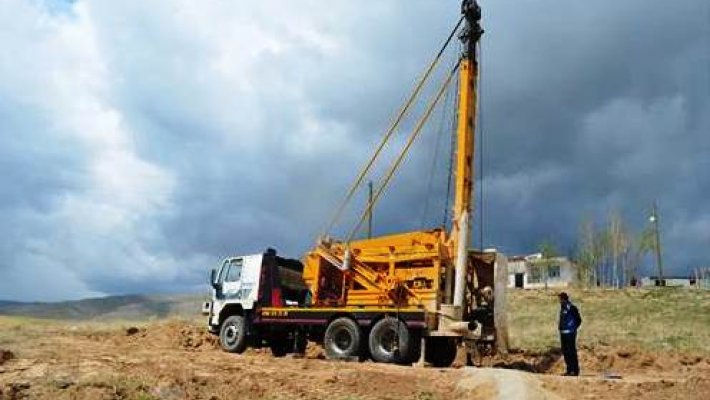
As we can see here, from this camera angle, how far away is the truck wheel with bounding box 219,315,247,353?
72.6 ft

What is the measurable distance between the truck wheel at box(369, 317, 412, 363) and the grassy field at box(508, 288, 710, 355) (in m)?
7.05

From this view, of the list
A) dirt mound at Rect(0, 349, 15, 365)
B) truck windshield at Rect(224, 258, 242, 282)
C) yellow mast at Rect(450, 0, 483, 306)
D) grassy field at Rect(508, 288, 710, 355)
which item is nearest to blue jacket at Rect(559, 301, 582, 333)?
yellow mast at Rect(450, 0, 483, 306)

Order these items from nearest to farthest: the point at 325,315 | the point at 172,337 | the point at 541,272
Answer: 1. the point at 325,315
2. the point at 172,337
3. the point at 541,272

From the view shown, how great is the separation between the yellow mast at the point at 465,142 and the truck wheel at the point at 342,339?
8.80 feet

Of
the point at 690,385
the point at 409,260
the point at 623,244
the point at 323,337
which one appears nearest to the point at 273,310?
the point at 323,337

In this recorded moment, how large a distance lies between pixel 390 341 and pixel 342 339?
4.96 feet

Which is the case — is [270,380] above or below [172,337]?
below

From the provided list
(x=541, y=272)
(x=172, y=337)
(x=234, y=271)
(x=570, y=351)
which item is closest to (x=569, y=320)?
(x=570, y=351)

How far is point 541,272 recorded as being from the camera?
255 feet

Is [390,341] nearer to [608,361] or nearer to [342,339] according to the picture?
[342,339]

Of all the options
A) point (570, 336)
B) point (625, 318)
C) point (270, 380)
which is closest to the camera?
point (270, 380)

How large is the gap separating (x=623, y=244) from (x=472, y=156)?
56261 mm

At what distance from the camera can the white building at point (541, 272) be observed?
76425 mm

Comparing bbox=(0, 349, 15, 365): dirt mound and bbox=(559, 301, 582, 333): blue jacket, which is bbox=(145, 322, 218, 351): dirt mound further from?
bbox=(559, 301, 582, 333): blue jacket
